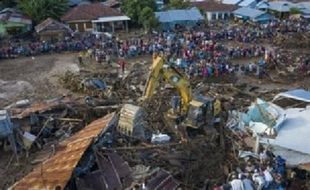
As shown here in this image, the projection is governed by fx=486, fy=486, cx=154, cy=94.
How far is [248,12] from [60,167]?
32.0m

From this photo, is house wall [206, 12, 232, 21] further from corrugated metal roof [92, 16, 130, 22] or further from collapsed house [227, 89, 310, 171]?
collapsed house [227, 89, 310, 171]

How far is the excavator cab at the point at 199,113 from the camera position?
1809cm

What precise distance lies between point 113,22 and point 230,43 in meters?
10.0

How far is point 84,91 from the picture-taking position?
25.0 metres

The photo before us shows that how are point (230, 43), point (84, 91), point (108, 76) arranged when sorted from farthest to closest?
point (230, 43)
point (108, 76)
point (84, 91)

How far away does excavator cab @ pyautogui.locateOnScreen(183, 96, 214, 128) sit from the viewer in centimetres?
1809

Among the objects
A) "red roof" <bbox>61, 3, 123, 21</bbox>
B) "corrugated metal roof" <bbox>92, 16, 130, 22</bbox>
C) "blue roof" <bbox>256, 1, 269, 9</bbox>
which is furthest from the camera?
"blue roof" <bbox>256, 1, 269, 9</bbox>

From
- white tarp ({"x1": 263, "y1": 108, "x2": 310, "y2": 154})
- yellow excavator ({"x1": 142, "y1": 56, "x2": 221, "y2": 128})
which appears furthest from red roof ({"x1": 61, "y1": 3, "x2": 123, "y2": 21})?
white tarp ({"x1": 263, "y1": 108, "x2": 310, "y2": 154})

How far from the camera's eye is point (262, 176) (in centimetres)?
1425

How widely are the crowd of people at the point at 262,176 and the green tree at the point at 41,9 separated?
2672cm

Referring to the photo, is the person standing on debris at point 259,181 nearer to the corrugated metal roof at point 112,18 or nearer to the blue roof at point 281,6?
the corrugated metal roof at point 112,18

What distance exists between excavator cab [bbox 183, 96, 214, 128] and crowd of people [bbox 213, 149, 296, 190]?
2.85 meters

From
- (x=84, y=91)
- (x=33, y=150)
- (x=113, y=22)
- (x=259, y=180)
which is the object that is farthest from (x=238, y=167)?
(x=113, y=22)

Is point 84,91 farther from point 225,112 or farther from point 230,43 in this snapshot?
point 230,43
